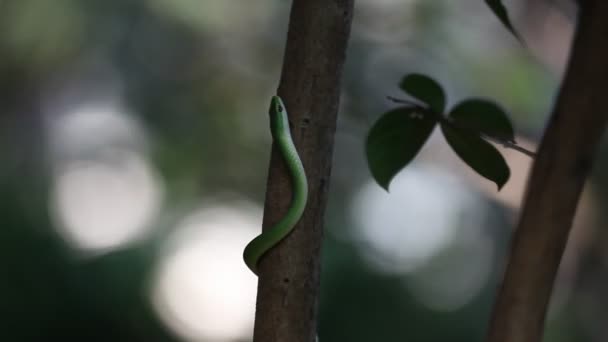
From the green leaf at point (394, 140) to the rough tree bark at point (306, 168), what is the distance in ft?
0.38

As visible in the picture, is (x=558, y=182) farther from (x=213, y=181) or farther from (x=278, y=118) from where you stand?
(x=213, y=181)

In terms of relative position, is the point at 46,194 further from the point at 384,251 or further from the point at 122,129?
the point at 384,251

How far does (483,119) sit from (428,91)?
6cm

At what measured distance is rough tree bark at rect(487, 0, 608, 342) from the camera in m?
0.53

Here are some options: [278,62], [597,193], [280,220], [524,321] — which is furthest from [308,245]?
[278,62]

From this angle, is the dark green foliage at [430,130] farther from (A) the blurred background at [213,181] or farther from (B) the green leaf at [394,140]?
(A) the blurred background at [213,181]

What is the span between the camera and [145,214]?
11.7 ft

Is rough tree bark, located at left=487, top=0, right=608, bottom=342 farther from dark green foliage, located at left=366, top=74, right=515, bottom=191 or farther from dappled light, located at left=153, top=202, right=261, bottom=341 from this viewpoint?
dappled light, located at left=153, top=202, right=261, bottom=341

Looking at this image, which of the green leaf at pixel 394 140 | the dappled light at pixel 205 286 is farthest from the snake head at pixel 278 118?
the dappled light at pixel 205 286

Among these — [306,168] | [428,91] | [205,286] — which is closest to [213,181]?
[205,286]

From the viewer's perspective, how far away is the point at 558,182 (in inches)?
21.1

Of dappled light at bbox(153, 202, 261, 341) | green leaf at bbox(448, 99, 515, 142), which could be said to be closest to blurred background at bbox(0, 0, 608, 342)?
dappled light at bbox(153, 202, 261, 341)

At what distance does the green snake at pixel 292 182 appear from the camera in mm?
527

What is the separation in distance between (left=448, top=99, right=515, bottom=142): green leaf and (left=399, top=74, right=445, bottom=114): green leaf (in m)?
0.02
